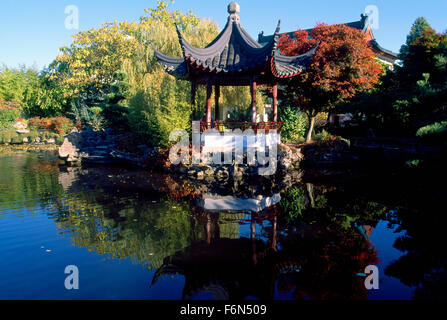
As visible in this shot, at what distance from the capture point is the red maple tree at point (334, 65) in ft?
48.2

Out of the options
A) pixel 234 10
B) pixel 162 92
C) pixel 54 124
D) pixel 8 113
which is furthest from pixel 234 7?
pixel 8 113

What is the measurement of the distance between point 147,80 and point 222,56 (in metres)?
6.84

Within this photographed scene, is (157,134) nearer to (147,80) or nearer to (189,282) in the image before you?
(147,80)

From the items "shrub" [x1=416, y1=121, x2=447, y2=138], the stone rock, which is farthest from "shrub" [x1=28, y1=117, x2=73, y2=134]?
"shrub" [x1=416, y1=121, x2=447, y2=138]

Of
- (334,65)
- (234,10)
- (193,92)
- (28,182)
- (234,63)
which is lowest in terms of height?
(28,182)

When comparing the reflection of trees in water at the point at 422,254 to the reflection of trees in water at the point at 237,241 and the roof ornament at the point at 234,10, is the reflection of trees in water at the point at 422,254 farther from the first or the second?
the roof ornament at the point at 234,10

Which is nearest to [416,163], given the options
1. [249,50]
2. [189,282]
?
[249,50]

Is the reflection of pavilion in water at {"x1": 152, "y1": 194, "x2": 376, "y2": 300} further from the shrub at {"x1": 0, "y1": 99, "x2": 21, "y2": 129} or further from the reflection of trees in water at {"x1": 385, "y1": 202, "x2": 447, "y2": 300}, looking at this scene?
the shrub at {"x1": 0, "y1": 99, "x2": 21, "y2": 129}

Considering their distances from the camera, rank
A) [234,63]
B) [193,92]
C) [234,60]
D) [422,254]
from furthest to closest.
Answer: [193,92] < [234,60] < [234,63] < [422,254]

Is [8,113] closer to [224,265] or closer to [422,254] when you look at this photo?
[224,265]

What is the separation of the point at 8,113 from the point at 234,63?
29.4 metres

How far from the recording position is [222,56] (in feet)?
44.7

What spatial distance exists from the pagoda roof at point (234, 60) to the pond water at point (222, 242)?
526cm

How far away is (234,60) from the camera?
1333 centimetres
